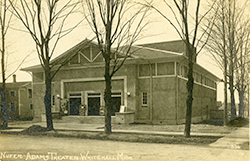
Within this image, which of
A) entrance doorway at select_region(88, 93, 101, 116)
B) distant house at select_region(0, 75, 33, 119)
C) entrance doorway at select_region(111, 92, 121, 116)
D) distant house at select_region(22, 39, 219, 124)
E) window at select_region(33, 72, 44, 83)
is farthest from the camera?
distant house at select_region(0, 75, 33, 119)

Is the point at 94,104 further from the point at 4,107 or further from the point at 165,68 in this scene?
the point at 4,107

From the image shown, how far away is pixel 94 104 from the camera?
21.8 meters

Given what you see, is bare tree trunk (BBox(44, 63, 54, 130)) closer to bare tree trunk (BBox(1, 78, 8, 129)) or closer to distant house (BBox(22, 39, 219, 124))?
bare tree trunk (BBox(1, 78, 8, 129))

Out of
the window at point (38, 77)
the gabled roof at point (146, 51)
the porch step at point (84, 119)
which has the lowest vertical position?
the porch step at point (84, 119)

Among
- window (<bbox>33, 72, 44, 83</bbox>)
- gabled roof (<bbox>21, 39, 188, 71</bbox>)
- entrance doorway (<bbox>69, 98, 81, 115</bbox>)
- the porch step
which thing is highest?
gabled roof (<bbox>21, 39, 188, 71</bbox>)

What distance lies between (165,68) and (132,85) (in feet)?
8.93

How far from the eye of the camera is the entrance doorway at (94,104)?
21594 mm

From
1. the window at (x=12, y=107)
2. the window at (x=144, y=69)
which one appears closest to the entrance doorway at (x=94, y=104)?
the window at (x=144, y=69)

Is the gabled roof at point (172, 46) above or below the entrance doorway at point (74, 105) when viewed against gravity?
above

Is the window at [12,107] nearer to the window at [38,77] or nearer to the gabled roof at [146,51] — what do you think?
the window at [38,77]

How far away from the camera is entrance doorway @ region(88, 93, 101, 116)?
21594 mm

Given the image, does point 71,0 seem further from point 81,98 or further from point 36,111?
point 36,111

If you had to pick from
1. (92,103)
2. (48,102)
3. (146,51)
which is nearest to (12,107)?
(92,103)

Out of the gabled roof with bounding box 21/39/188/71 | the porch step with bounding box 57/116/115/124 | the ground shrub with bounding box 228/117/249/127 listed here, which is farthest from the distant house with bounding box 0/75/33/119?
the ground shrub with bounding box 228/117/249/127
